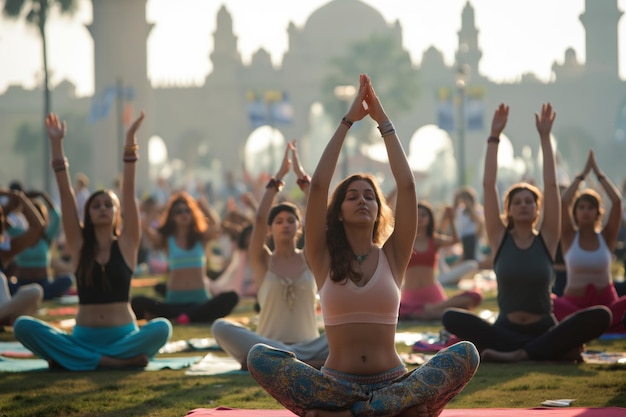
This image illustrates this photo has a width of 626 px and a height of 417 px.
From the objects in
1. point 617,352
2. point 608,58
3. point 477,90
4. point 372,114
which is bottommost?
point 617,352

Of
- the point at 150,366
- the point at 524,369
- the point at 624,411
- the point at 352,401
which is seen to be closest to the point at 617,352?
the point at 524,369

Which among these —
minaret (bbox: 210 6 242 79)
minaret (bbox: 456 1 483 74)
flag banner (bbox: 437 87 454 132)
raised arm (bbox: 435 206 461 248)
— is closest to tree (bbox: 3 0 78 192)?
flag banner (bbox: 437 87 454 132)

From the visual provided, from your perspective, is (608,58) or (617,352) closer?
(617,352)

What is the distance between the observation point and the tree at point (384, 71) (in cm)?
6156

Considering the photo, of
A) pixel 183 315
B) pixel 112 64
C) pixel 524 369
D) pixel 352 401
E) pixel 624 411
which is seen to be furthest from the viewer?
pixel 112 64

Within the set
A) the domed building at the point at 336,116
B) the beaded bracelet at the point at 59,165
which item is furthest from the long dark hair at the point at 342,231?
the domed building at the point at 336,116

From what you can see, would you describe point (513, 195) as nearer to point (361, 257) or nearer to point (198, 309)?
point (361, 257)

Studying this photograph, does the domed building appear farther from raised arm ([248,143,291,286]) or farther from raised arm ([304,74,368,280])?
raised arm ([304,74,368,280])

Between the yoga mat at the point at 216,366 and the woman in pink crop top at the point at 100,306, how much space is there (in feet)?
1.14

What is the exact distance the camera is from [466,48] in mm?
77188

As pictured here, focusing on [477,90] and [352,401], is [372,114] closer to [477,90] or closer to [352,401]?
[352,401]

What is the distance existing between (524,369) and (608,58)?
72979mm

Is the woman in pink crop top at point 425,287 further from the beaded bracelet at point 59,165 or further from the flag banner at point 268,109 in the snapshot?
the flag banner at point 268,109

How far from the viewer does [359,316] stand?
5098mm
